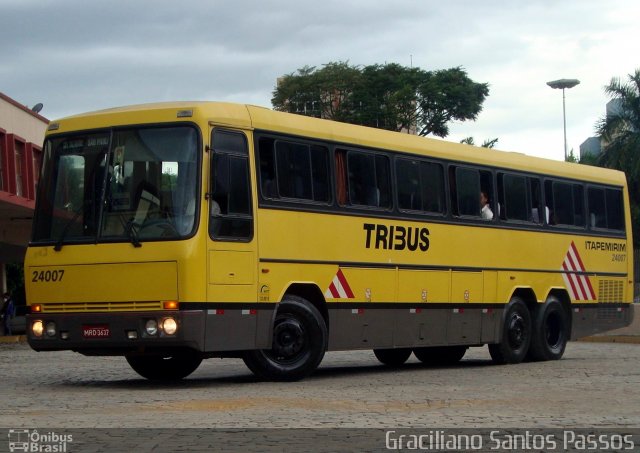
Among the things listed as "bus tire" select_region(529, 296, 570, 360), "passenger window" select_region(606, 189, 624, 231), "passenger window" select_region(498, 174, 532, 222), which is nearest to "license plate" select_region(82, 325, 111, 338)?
"passenger window" select_region(498, 174, 532, 222)

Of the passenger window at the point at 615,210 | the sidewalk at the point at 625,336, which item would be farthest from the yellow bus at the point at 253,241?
the sidewalk at the point at 625,336

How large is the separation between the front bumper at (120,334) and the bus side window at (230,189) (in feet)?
3.55

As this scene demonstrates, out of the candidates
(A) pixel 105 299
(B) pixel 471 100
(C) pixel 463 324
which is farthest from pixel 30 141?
(B) pixel 471 100

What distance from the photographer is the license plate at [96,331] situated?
15.4 m

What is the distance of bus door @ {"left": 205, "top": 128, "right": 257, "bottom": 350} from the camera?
15461 millimetres

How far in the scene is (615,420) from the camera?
1143 centimetres

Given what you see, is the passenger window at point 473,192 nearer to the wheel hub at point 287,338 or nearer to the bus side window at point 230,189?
the wheel hub at point 287,338

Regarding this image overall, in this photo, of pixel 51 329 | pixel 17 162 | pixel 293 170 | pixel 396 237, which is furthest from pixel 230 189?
pixel 17 162

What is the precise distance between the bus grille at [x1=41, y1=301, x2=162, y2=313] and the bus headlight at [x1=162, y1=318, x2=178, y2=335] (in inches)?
8.0

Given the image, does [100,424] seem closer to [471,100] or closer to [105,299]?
[105,299]

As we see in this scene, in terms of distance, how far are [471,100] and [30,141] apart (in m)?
47.0

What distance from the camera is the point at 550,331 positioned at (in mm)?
23188

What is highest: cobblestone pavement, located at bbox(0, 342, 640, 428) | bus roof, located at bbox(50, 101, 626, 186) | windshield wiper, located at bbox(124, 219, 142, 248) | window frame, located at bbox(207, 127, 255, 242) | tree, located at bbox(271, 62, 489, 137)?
tree, located at bbox(271, 62, 489, 137)

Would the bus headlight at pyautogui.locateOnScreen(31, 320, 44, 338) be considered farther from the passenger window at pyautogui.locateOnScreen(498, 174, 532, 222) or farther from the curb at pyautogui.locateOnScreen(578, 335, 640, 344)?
the curb at pyautogui.locateOnScreen(578, 335, 640, 344)
